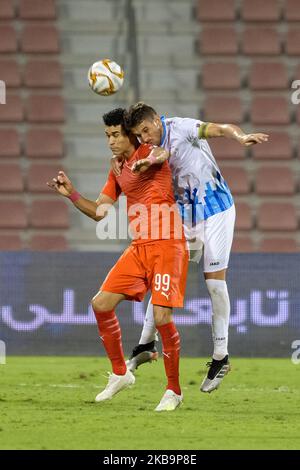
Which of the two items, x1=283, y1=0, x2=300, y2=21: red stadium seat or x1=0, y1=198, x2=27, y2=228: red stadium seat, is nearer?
x1=0, y1=198, x2=27, y2=228: red stadium seat

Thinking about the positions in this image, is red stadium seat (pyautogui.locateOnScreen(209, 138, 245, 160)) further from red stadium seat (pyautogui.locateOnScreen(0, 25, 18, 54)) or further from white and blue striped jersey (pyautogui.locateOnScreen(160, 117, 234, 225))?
white and blue striped jersey (pyautogui.locateOnScreen(160, 117, 234, 225))

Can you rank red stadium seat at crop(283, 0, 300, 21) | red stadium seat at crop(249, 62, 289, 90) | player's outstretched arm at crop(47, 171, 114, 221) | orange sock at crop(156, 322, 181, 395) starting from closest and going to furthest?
orange sock at crop(156, 322, 181, 395)
player's outstretched arm at crop(47, 171, 114, 221)
red stadium seat at crop(249, 62, 289, 90)
red stadium seat at crop(283, 0, 300, 21)

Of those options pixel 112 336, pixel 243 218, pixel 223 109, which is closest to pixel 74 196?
pixel 112 336

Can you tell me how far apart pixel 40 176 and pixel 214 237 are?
6.37 metres

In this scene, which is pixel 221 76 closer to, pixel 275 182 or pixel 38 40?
pixel 275 182

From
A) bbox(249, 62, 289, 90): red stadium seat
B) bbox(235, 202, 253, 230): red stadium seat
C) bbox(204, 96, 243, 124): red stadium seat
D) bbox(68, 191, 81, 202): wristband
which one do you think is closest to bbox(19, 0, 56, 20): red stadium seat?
bbox(204, 96, 243, 124): red stadium seat

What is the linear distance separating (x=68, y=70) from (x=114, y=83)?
712 cm

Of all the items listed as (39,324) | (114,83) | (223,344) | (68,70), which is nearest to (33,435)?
(223,344)

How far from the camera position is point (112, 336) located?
24.8 feet

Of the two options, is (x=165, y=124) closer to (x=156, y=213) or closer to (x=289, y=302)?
(x=156, y=213)

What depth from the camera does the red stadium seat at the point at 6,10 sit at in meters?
15.3

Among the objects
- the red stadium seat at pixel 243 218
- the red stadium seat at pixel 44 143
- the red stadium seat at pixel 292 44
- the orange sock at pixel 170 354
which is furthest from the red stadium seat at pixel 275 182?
the orange sock at pixel 170 354

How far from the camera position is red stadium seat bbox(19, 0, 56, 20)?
15383 mm

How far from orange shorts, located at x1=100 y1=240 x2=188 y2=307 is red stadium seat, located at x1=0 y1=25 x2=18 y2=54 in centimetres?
807
